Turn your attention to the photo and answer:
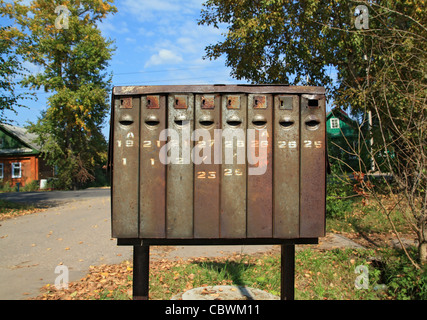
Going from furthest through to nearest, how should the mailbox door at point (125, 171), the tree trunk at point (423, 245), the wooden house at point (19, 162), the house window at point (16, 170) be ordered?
the house window at point (16, 170) < the wooden house at point (19, 162) < the tree trunk at point (423, 245) < the mailbox door at point (125, 171)

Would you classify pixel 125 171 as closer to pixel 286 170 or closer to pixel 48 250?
pixel 286 170

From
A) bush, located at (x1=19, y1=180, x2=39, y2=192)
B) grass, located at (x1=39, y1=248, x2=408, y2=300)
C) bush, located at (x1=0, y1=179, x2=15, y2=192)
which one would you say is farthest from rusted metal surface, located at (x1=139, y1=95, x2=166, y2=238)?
bush, located at (x1=0, y1=179, x2=15, y2=192)

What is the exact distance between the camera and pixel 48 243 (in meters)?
7.54

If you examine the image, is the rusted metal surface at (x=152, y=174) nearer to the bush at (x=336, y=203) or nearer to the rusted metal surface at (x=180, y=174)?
the rusted metal surface at (x=180, y=174)

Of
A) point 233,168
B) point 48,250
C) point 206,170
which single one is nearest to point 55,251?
point 48,250

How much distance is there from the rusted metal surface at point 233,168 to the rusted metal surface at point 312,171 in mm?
406

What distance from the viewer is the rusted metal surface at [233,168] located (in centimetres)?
225

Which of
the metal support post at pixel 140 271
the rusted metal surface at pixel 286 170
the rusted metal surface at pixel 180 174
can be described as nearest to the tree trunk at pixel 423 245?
the rusted metal surface at pixel 286 170

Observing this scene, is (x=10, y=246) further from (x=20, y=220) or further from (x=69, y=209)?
(x=69, y=209)

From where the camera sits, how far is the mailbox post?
2.25 metres

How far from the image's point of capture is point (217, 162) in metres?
2.25
